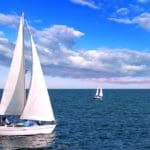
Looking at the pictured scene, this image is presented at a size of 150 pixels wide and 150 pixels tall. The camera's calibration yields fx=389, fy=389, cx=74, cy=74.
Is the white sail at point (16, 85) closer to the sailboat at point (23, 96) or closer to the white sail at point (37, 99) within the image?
the sailboat at point (23, 96)

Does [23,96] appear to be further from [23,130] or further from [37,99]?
[23,130]

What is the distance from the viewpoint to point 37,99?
5762 centimetres

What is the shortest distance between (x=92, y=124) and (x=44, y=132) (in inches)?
808

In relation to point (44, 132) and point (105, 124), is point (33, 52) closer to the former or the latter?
point (44, 132)

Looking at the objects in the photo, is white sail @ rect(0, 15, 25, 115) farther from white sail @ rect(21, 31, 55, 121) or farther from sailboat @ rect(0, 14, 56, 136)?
white sail @ rect(21, 31, 55, 121)

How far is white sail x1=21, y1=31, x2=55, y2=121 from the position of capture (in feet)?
187

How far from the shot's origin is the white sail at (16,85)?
5675 cm

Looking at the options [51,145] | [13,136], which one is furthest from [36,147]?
[13,136]

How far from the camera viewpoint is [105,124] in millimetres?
77438

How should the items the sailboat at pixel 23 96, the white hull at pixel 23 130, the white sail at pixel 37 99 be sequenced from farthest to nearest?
Answer: the white sail at pixel 37 99 → the sailboat at pixel 23 96 → the white hull at pixel 23 130

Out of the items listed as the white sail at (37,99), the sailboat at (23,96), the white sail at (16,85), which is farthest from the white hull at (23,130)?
the white sail at (16,85)

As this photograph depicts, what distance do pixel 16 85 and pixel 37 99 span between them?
12.4 feet

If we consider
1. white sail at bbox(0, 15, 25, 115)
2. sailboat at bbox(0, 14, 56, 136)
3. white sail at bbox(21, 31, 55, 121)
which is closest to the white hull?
sailboat at bbox(0, 14, 56, 136)

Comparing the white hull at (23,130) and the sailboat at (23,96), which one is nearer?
the white hull at (23,130)
